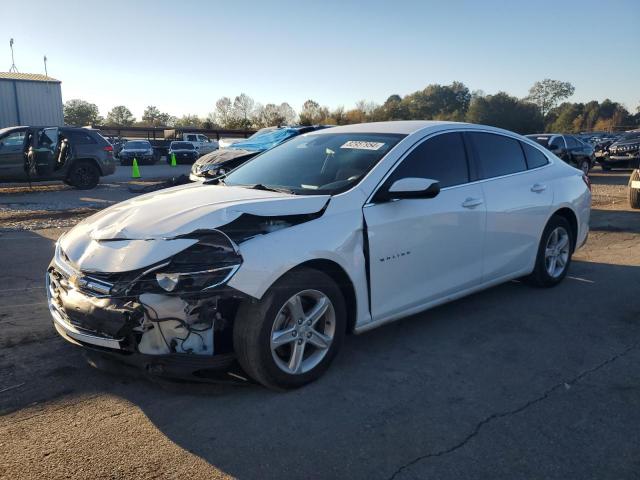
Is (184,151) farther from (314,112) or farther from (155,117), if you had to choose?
(155,117)

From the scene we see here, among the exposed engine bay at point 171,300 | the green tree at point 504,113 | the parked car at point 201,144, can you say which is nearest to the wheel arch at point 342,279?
the exposed engine bay at point 171,300

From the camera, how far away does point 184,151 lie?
32562 mm

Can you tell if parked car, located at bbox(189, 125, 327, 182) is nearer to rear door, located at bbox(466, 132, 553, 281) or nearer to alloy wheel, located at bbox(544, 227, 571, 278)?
rear door, located at bbox(466, 132, 553, 281)

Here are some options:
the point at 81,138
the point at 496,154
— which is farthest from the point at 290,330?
the point at 81,138

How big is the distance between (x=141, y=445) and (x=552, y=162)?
4869 millimetres

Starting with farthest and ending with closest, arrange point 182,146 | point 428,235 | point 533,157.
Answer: point 182,146 < point 533,157 < point 428,235

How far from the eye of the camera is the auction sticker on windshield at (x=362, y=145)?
4345 mm

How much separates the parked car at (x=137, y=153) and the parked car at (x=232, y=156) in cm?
1916

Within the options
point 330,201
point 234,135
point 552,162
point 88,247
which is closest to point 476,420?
point 330,201

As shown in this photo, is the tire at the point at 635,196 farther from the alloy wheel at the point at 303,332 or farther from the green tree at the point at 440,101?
the green tree at the point at 440,101

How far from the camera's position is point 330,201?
371 centimetres

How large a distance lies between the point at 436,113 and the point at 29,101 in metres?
37.9

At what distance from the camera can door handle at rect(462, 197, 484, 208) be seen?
4.53 meters

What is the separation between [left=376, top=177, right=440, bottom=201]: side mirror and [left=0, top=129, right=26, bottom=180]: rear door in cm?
1338
